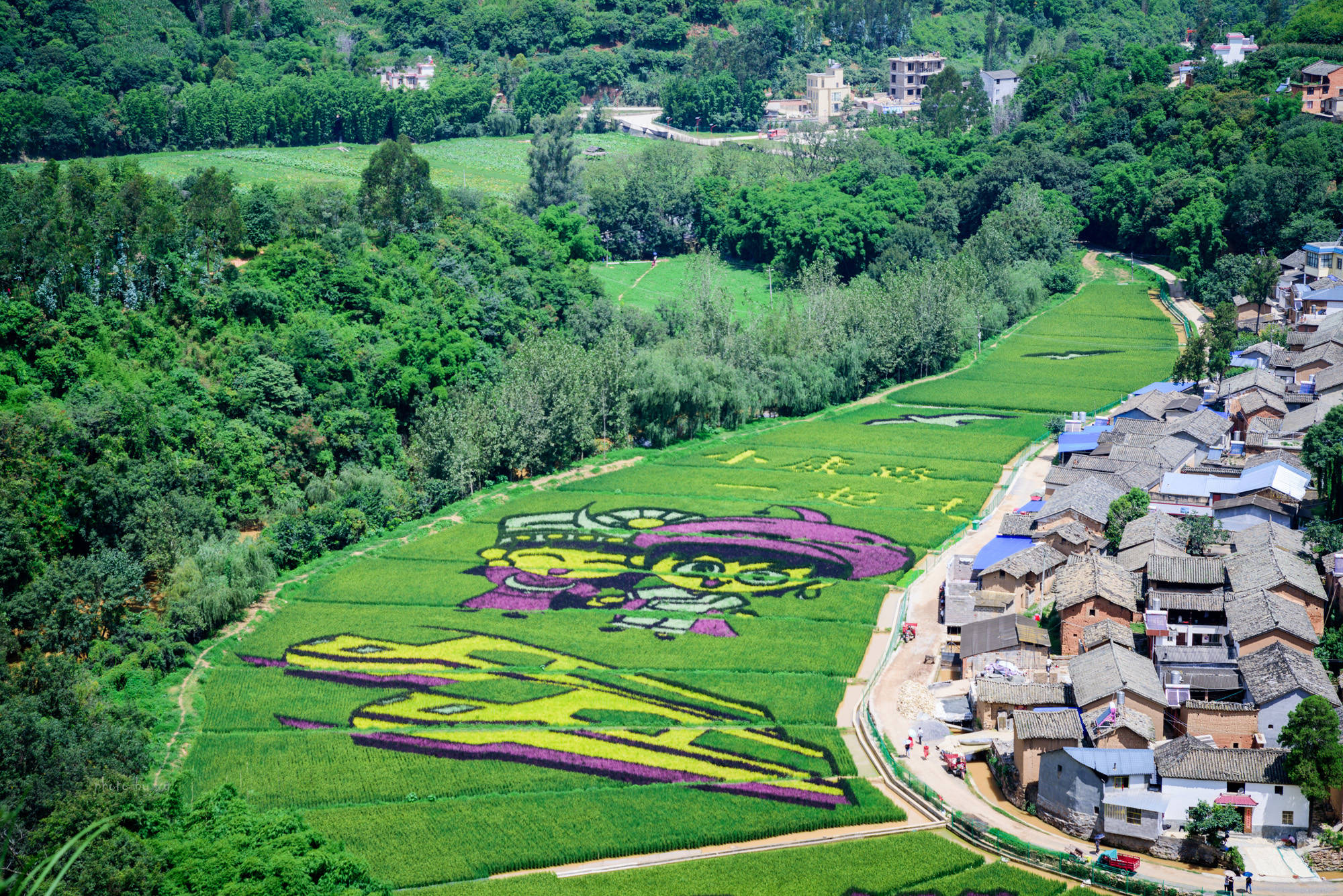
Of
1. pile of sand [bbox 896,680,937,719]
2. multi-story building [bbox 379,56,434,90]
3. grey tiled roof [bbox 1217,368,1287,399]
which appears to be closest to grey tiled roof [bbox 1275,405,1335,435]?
grey tiled roof [bbox 1217,368,1287,399]

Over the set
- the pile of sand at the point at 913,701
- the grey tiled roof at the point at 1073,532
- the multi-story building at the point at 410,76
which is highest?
the multi-story building at the point at 410,76

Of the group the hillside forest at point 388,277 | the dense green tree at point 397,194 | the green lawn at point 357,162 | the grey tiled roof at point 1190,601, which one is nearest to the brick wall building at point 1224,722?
the grey tiled roof at point 1190,601

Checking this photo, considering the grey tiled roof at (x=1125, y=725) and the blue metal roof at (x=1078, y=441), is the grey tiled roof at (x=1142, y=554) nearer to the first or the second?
the grey tiled roof at (x=1125, y=725)

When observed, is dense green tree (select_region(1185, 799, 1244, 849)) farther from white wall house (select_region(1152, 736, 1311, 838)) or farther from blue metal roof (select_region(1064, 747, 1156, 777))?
blue metal roof (select_region(1064, 747, 1156, 777))

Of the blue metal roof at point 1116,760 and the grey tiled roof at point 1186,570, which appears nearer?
the blue metal roof at point 1116,760

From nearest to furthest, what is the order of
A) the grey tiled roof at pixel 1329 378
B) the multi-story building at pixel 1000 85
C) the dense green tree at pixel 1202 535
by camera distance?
the dense green tree at pixel 1202 535, the grey tiled roof at pixel 1329 378, the multi-story building at pixel 1000 85

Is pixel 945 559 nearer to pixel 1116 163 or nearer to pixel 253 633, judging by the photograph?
pixel 253 633

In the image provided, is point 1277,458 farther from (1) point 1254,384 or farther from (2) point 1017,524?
(2) point 1017,524

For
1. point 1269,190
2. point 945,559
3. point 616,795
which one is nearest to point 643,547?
point 945,559
